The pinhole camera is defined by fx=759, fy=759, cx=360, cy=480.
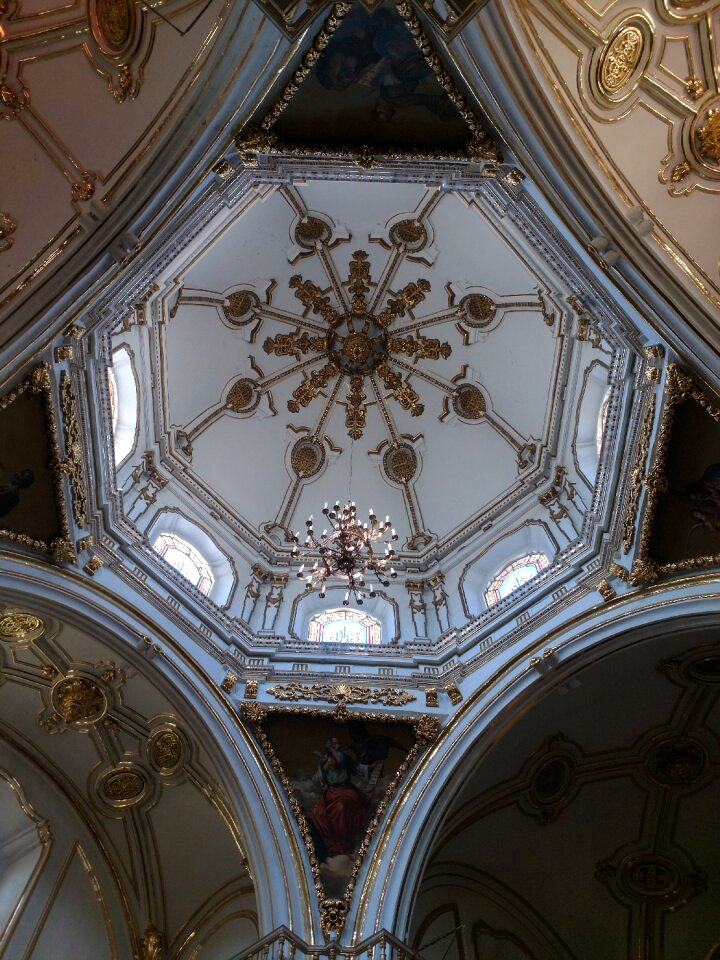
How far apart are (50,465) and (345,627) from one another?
280 inches

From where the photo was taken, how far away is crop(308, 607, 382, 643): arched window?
15328mm

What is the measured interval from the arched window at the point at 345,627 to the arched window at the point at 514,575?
8.10 feet

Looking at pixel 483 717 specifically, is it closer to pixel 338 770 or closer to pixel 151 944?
pixel 338 770

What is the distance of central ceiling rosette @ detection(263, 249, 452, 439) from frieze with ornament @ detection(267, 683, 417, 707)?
27.2 ft

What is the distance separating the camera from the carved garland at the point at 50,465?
9.94 meters

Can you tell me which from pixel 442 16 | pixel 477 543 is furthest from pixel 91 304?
pixel 477 543

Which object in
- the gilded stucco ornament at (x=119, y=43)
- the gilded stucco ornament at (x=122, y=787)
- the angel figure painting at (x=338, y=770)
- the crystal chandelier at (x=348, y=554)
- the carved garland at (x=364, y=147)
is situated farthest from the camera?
the crystal chandelier at (x=348, y=554)

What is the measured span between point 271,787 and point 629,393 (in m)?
8.14

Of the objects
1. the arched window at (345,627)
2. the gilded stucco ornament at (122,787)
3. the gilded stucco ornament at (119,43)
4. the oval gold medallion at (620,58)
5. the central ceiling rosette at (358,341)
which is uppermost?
the central ceiling rosette at (358,341)

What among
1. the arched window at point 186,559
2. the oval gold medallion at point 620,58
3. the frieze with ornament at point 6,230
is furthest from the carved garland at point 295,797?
the oval gold medallion at point 620,58

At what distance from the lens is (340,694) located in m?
12.7

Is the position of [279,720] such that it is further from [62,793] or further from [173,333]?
[173,333]

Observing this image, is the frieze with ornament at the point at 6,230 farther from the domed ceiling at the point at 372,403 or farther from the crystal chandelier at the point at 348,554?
the crystal chandelier at the point at 348,554

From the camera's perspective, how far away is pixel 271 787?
11.5 metres
